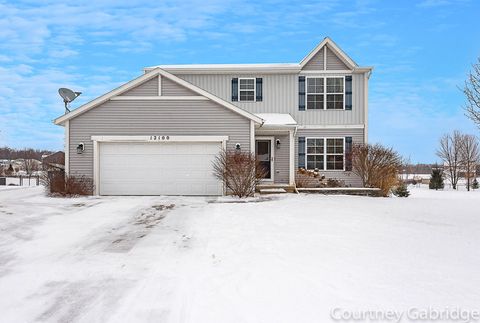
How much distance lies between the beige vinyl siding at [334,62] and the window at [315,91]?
825 millimetres

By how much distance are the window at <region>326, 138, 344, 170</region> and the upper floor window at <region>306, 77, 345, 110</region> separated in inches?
66.8

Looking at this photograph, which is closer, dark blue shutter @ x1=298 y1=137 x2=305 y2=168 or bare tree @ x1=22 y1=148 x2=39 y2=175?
dark blue shutter @ x1=298 y1=137 x2=305 y2=168

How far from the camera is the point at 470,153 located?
41062mm

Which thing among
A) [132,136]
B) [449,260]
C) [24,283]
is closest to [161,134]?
[132,136]

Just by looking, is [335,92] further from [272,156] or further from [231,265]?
[231,265]

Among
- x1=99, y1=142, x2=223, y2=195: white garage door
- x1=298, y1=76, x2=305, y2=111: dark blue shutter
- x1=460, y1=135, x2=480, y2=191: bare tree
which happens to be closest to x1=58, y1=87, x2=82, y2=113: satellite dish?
x1=99, y1=142, x2=223, y2=195: white garage door

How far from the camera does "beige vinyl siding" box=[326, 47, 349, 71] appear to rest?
19594mm

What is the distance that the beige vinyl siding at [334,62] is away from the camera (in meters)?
19.6

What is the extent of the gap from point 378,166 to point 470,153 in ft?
99.6

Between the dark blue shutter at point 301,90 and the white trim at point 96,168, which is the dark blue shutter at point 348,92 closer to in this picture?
the dark blue shutter at point 301,90

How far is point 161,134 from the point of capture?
15.7m

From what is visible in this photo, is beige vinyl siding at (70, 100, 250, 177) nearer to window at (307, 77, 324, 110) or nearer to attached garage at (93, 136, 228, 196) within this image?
attached garage at (93, 136, 228, 196)

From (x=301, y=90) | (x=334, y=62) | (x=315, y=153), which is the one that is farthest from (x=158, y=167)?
(x=334, y=62)

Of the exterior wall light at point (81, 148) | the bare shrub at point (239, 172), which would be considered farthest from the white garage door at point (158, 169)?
the bare shrub at point (239, 172)
